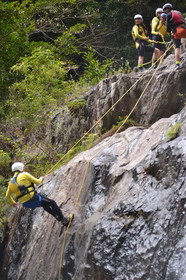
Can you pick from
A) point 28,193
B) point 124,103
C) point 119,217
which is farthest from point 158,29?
point 119,217

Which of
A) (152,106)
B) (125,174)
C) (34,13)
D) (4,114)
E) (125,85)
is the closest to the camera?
(125,174)

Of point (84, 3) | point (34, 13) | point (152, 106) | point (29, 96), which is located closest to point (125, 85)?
point (152, 106)

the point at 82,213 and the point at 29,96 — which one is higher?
the point at 29,96

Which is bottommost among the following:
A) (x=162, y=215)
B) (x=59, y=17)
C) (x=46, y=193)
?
(x=46, y=193)

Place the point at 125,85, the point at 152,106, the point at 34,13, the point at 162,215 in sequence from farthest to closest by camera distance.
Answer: the point at 34,13 → the point at 125,85 → the point at 152,106 → the point at 162,215

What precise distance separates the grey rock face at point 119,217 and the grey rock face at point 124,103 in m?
0.90

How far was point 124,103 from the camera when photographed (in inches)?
441

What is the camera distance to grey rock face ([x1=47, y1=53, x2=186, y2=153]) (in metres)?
9.95

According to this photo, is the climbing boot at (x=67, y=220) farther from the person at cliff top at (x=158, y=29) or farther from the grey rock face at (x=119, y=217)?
the person at cliff top at (x=158, y=29)

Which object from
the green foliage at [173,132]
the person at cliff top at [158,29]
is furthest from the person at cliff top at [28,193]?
the person at cliff top at [158,29]

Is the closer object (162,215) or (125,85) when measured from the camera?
(162,215)

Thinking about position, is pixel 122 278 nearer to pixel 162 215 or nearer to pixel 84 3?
pixel 162 215

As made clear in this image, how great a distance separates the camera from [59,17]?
61.8ft

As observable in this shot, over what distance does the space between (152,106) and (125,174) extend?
108 inches
